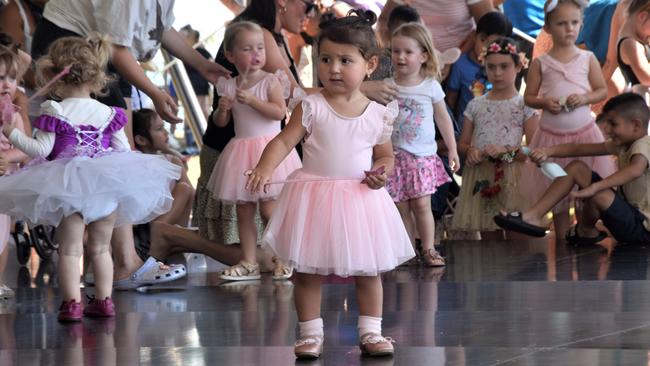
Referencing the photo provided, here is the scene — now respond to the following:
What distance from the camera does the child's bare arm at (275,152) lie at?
452cm

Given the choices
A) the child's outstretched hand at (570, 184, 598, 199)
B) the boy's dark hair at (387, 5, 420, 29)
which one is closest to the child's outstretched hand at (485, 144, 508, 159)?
the child's outstretched hand at (570, 184, 598, 199)

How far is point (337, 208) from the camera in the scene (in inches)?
181

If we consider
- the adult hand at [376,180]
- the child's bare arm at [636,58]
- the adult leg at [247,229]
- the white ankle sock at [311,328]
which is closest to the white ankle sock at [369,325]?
the white ankle sock at [311,328]

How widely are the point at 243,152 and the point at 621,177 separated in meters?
2.52

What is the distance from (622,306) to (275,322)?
144cm

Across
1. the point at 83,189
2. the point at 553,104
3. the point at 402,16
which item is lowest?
the point at 83,189

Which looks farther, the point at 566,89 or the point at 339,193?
the point at 566,89

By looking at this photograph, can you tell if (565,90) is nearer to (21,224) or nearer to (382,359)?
Result: (21,224)

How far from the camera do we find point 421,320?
5.21 meters

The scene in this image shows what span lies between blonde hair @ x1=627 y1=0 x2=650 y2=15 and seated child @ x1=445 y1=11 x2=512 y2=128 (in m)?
0.88

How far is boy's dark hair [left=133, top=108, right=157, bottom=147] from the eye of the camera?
28.2 feet

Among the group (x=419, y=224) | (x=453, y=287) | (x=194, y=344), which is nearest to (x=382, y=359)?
(x=194, y=344)

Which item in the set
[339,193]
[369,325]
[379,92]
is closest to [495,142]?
[379,92]

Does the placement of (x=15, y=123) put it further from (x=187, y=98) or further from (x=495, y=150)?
(x=187, y=98)
